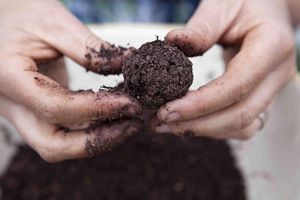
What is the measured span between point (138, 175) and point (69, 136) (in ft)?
1.25

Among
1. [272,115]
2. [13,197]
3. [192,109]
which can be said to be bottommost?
[13,197]

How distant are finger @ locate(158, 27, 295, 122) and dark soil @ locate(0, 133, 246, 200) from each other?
0.41 metres

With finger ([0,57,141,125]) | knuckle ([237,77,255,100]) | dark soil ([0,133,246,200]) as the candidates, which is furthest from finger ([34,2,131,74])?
dark soil ([0,133,246,200])

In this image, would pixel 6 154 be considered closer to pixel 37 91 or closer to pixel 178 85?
pixel 37 91

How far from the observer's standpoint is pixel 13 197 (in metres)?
1.23

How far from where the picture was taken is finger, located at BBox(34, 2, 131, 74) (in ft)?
3.00

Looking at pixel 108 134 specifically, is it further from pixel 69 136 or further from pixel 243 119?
pixel 243 119

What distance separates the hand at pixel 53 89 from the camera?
0.81m

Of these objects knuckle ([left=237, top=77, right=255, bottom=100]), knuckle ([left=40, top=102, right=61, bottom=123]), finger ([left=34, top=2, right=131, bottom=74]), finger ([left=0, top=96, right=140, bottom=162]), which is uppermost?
finger ([left=34, top=2, right=131, bottom=74])

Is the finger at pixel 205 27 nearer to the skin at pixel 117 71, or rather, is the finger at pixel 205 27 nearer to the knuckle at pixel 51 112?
the skin at pixel 117 71

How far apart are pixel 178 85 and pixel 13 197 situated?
28.1 inches

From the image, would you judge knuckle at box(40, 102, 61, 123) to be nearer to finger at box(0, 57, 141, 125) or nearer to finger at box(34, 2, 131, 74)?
finger at box(0, 57, 141, 125)

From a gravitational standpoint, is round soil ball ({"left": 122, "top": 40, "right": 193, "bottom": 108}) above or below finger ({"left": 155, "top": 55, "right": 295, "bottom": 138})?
above

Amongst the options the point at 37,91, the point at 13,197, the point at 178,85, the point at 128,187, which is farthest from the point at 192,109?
the point at 13,197
